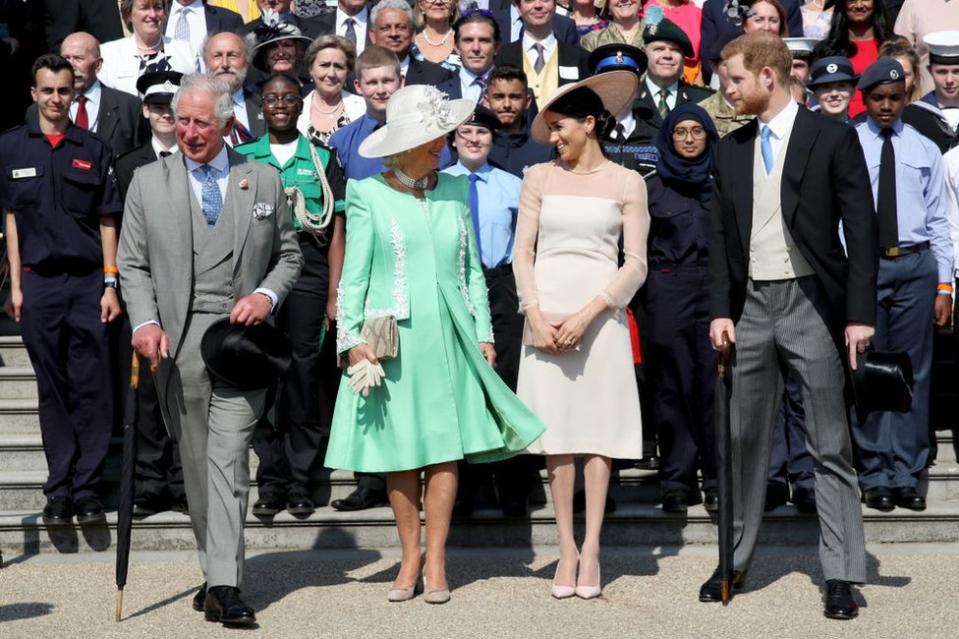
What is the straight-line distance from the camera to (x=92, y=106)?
359 inches

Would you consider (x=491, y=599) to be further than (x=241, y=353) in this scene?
Yes

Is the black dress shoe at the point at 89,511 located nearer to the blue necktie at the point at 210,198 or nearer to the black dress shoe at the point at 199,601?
the black dress shoe at the point at 199,601

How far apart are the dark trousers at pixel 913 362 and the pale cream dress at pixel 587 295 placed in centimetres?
159

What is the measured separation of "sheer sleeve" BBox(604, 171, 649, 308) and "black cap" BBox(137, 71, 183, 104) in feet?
8.47

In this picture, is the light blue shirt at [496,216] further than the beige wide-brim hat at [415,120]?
Yes

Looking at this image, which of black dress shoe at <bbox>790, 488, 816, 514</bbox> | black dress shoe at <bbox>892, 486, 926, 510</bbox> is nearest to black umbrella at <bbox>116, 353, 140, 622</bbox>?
black dress shoe at <bbox>790, 488, 816, 514</bbox>

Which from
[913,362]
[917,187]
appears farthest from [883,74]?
[913,362]

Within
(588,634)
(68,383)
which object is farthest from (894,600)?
(68,383)

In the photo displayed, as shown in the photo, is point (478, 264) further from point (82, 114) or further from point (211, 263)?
point (82, 114)

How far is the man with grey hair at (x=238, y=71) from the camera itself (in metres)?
9.22

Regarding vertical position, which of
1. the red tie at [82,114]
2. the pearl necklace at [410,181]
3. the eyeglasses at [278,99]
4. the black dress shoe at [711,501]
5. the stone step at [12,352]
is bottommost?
the black dress shoe at [711,501]

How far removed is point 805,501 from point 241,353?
2.95m

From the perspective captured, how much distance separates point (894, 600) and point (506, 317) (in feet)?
7.69

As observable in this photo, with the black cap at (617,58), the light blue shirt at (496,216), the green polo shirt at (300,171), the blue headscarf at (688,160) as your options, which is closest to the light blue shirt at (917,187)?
the blue headscarf at (688,160)
